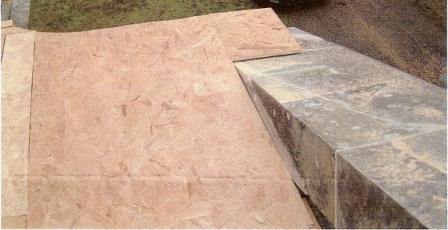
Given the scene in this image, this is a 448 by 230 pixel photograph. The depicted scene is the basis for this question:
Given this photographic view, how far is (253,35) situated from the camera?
3.74 meters

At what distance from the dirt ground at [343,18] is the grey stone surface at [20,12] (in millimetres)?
105

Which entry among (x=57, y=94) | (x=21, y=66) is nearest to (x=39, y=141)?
(x=57, y=94)

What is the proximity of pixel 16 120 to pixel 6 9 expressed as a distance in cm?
523

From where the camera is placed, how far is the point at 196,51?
3451 millimetres

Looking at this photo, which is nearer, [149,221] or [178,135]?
[149,221]

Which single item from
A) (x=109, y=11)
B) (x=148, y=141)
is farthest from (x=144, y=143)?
(x=109, y=11)

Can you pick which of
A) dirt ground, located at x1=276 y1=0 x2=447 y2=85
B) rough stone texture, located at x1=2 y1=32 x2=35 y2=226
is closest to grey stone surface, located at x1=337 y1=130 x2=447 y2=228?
rough stone texture, located at x1=2 y1=32 x2=35 y2=226

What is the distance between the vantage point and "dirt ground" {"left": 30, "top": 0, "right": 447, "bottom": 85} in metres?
6.03

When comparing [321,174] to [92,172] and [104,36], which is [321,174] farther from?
[104,36]

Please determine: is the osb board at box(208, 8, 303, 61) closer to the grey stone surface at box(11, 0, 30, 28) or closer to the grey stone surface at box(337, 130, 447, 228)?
the grey stone surface at box(337, 130, 447, 228)

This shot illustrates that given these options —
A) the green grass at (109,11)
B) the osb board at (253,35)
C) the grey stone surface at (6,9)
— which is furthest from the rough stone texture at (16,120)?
the grey stone surface at (6,9)

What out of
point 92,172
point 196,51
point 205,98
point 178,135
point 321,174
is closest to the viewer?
point 321,174

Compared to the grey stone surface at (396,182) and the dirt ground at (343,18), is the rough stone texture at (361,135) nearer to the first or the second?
the grey stone surface at (396,182)

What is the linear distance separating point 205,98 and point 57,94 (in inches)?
43.3
